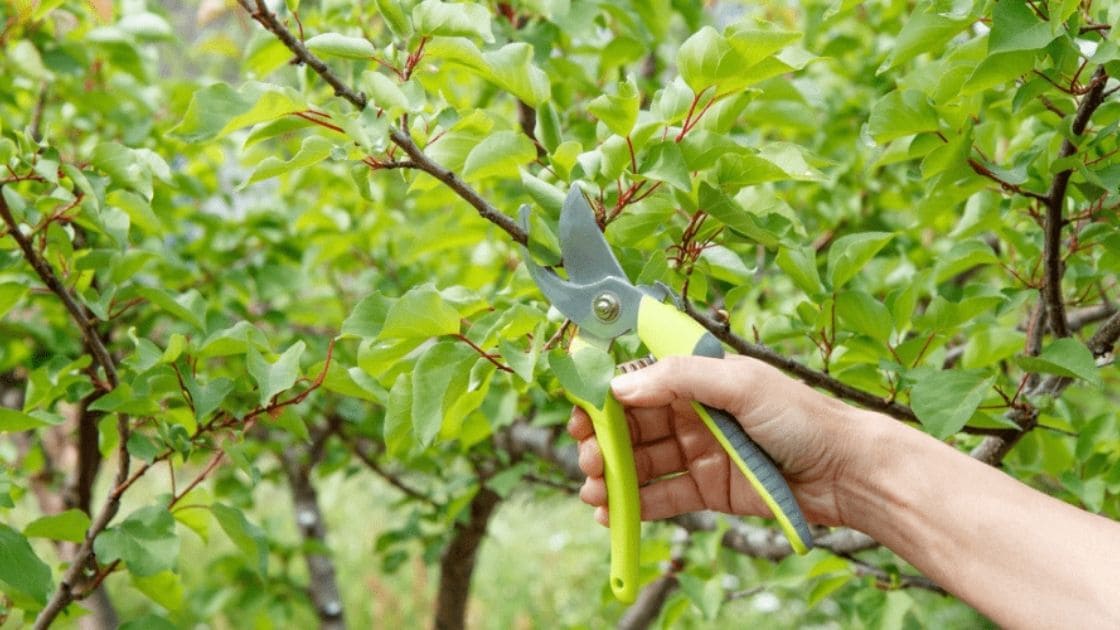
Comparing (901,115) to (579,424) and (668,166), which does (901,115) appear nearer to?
(668,166)

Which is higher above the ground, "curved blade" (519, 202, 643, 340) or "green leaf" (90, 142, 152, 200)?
"green leaf" (90, 142, 152, 200)

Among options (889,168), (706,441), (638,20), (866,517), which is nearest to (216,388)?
(706,441)

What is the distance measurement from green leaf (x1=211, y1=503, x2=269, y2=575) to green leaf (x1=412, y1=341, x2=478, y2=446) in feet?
1.47

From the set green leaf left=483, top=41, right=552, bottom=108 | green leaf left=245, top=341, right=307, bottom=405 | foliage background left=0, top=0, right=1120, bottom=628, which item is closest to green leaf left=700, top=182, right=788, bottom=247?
foliage background left=0, top=0, right=1120, bottom=628

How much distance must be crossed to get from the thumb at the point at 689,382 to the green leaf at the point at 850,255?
0.27m

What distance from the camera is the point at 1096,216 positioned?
123cm

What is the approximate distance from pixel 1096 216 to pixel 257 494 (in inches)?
213

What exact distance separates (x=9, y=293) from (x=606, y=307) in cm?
77

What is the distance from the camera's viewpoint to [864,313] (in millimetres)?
1271

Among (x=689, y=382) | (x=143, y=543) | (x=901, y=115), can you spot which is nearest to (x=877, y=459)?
(x=689, y=382)

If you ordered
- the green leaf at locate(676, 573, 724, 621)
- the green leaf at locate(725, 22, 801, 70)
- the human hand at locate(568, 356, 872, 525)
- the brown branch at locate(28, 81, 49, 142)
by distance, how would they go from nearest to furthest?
the green leaf at locate(725, 22, 801, 70) → the human hand at locate(568, 356, 872, 525) → the green leaf at locate(676, 573, 724, 621) → the brown branch at locate(28, 81, 49, 142)

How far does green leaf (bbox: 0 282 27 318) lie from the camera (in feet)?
4.19

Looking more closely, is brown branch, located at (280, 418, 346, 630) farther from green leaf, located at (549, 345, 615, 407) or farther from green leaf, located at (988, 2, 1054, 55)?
green leaf, located at (988, 2, 1054, 55)

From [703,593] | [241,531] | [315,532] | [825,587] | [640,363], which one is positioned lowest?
[315,532]
